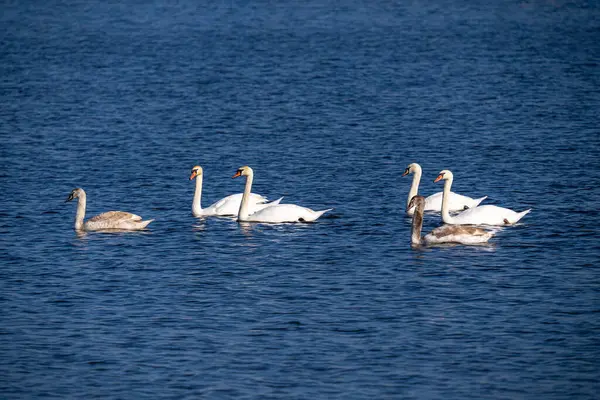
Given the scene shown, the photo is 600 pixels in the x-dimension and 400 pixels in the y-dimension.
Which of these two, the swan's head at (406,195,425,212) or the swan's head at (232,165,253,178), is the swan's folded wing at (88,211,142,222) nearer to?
the swan's head at (232,165,253,178)

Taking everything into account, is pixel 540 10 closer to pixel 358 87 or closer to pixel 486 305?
pixel 358 87

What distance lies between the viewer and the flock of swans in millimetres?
24453

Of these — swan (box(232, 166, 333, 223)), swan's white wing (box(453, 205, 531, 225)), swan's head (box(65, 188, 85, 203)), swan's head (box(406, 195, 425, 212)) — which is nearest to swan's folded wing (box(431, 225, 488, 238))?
swan's head (box(406, 195, 425, 212))

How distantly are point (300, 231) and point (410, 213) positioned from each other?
265cm

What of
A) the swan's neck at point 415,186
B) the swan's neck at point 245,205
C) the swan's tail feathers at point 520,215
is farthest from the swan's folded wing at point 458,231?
the swan's neck at point 245,205

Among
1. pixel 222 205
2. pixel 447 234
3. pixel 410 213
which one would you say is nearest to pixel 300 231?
pixel 222 205

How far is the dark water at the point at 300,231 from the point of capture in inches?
691

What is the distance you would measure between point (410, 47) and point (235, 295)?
43174mm

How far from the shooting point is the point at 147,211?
28000 mm

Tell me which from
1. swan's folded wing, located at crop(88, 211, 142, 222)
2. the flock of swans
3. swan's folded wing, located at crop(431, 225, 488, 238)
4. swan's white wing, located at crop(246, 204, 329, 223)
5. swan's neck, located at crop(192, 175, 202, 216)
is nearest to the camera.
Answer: swan's folded wing, located at crop(431, 225, 488, 238)

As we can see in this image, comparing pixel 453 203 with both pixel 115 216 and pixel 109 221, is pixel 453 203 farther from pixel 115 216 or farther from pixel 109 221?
pixel 109 221

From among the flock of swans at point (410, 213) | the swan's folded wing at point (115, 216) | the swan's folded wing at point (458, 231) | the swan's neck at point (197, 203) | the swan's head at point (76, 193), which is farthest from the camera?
the swan's neck at point (197, 203)

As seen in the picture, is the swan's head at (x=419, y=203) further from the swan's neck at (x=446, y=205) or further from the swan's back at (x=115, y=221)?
the swan's back at (x=115, y=221)

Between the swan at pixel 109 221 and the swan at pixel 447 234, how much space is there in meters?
5.46
